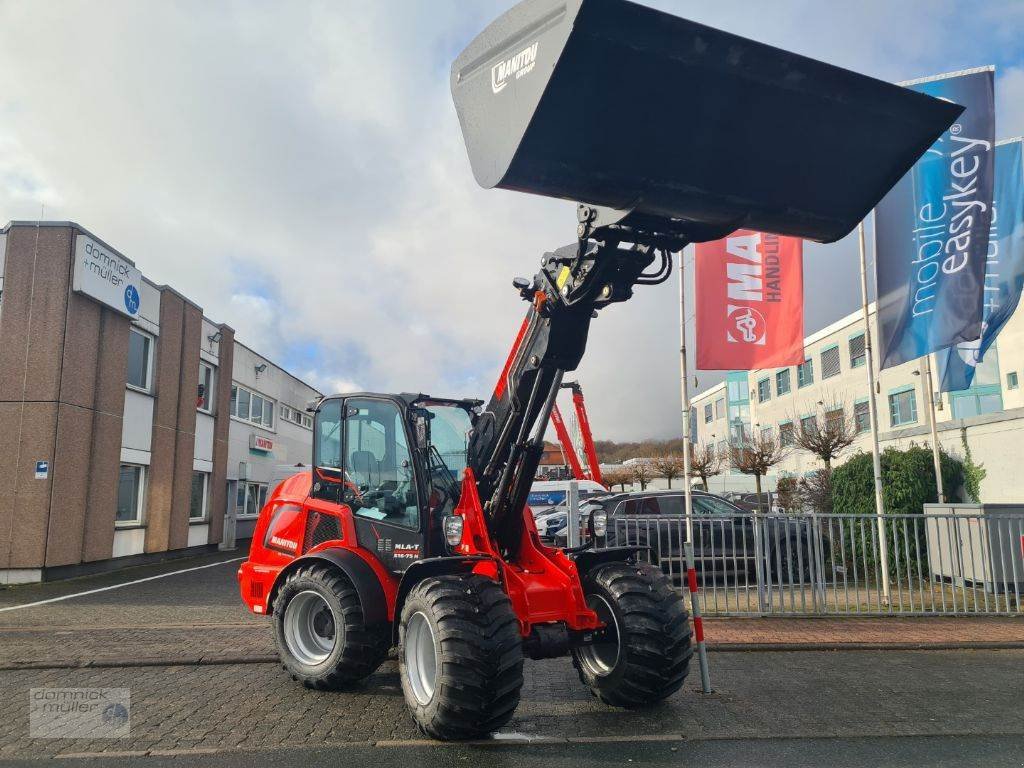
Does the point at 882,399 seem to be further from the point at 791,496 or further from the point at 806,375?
the point at 791,496

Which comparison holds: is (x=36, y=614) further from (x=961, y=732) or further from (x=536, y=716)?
(x=961, y=732)

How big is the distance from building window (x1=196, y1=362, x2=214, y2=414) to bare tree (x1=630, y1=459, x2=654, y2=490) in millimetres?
26236

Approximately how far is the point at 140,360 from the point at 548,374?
15.8 metres

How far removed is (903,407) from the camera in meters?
37.3

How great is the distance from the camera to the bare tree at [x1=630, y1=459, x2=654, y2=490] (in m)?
43.9

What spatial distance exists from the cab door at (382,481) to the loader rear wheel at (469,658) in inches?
39.7

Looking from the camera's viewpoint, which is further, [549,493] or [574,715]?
[549,493]

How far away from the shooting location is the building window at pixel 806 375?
148 feet

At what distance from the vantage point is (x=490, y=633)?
492 cm

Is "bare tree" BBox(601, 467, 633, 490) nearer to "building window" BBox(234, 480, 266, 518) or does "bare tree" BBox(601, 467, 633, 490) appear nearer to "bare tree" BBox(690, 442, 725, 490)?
"bare tree" BBox(690, 442, 725, 490)

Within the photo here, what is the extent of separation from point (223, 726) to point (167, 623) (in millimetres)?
5189

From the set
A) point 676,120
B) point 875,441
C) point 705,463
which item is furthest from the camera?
point 705,463

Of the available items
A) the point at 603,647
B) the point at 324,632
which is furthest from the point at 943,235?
the point at 324,632

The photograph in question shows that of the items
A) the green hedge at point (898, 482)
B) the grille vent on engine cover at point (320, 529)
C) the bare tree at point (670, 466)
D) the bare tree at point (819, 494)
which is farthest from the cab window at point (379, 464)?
the bare tree at point (670, 466)
